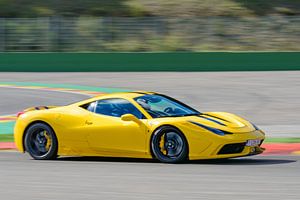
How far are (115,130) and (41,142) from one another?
4.13ft

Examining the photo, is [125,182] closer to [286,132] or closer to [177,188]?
[177,188]

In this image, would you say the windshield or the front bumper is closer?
the front bumper

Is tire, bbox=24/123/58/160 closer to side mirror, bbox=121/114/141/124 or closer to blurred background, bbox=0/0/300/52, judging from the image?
side mirror, bbox=121/114/141/124

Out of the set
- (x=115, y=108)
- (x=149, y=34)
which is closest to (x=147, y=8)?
(x=149, y=34)

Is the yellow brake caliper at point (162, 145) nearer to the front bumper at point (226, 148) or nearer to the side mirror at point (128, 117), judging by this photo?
the front bumper at point (226, 148)

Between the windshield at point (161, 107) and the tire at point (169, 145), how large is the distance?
43 cm

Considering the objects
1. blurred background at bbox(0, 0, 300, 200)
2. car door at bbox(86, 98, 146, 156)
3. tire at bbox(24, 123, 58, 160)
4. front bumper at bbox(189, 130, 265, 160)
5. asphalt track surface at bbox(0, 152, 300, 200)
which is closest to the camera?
asphalt track surface at bbox(0, 152, 300, 200)

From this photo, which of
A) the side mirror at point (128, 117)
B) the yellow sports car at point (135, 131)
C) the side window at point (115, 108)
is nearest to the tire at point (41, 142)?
the yellow sports car at point (135, 131)

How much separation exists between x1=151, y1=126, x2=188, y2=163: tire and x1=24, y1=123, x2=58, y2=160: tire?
166 centimetres

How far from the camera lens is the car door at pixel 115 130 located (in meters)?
11.3

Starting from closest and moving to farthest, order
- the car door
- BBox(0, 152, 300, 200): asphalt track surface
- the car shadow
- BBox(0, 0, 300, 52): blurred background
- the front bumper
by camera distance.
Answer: BBox(0, 152, 300, 200): asphalt track surface < the front bumper < the car shadow < the car door < BBox(0, 0, 300, 52): blurred background

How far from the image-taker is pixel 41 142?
473 inches

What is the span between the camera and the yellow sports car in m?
10.9

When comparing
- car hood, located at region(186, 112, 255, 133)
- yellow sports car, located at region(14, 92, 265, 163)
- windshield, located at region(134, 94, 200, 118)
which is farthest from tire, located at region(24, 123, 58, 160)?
car hood, located at region(186, 112, 255, 133)
